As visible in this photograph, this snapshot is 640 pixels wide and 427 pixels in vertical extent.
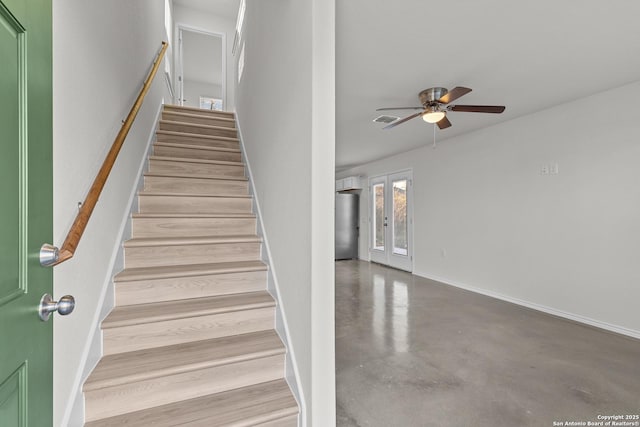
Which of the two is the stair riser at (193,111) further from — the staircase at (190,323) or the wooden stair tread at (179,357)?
the wooden stair tread at (179,357)

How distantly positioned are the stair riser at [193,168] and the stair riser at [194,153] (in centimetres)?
32

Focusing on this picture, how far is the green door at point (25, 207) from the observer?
618 mm

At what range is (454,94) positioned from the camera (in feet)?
8.32

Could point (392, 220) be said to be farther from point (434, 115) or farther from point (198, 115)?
point (198, 115)

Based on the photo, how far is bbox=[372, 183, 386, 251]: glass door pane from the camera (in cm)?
663

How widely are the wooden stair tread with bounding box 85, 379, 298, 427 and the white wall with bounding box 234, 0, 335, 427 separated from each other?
15 cm

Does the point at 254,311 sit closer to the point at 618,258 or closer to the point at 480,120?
the point at 618,258

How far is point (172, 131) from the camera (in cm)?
333

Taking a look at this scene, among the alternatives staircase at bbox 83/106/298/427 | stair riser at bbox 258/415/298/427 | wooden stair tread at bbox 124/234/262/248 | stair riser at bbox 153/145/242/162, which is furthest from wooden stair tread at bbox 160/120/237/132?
stair riser at bbox 258/415/298/427

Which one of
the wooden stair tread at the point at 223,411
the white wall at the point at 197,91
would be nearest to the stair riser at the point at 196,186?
the wooden stair tread at the point at 223,411

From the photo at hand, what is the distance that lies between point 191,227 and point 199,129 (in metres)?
1.84

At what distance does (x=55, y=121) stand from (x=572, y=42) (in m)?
3.19

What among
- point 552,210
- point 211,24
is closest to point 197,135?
point 211,24

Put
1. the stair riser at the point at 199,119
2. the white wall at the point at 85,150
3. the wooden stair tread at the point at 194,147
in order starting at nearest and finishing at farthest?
the white wall at the point at 85,150 → the wooden stair tread at the point at 194,147 → the stair riser at the point at 199,119
